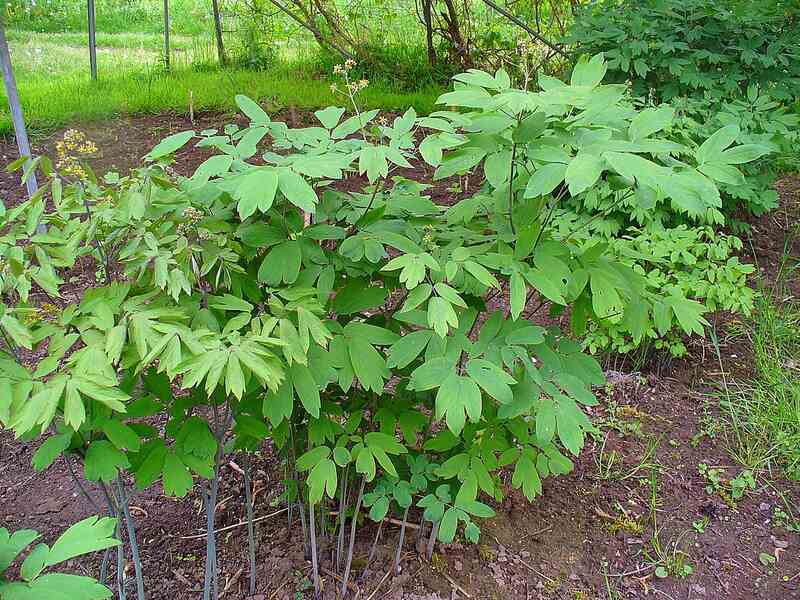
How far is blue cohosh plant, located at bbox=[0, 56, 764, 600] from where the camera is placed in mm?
1335

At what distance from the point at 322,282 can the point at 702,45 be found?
11.3 ft

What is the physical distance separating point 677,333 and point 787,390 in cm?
52

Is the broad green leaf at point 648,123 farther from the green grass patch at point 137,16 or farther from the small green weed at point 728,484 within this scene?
the green grass patch at point 137,16

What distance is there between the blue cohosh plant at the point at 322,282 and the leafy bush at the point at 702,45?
2.50 metres

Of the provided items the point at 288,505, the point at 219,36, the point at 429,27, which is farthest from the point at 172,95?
the point at 288,505

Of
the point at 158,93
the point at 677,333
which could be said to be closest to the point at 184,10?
the point at 158,93

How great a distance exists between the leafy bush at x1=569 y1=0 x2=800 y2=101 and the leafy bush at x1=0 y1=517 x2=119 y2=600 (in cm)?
363

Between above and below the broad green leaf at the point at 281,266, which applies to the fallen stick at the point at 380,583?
below

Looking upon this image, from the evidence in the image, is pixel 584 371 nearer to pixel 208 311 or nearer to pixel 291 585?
pixel 208 311

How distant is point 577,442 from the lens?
1.61 m

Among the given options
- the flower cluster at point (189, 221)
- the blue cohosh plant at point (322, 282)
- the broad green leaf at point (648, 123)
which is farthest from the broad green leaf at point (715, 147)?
the flower cluster at point (189, 221)

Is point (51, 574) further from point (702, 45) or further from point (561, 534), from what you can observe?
point (702, 45)

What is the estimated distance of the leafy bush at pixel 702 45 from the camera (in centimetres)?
391

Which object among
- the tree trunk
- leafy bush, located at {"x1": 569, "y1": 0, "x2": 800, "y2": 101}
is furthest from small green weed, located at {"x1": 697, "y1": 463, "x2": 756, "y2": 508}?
the tree trunk
